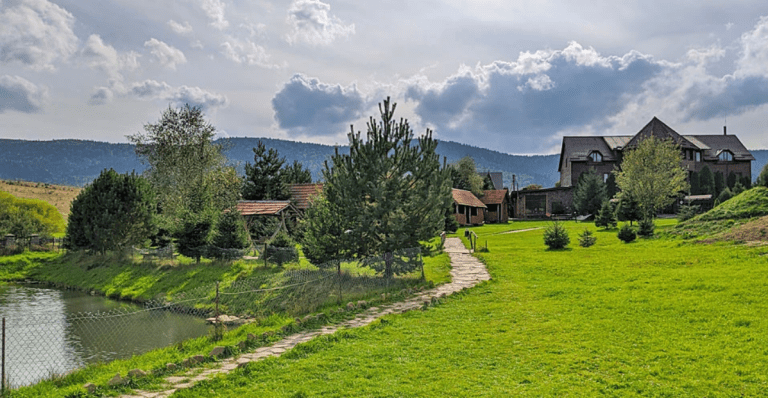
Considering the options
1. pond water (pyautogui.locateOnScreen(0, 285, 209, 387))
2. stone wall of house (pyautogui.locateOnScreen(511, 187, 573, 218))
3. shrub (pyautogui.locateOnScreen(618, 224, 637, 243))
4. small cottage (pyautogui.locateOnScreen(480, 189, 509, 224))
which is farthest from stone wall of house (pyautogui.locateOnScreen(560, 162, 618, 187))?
pond water (pyautogui.locateOnScreen(0, 285, 209, 387))

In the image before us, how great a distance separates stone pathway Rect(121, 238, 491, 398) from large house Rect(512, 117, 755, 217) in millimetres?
42256

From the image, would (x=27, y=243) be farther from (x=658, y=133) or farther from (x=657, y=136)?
(x=658, y=133)

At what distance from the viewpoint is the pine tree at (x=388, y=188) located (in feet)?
55.5

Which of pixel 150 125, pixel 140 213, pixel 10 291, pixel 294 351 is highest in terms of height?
pixel 150 125

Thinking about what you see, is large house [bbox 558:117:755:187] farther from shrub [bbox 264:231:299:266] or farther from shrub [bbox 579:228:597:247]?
shrub [bbox 264:231:299:266]

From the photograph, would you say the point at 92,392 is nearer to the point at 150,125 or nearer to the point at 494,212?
the point at 150,125

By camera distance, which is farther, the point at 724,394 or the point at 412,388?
the point at 412,388

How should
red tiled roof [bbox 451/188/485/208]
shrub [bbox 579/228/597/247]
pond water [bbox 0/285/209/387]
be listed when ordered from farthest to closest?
red tiled roof [bbox 451/188/485/208]
shrub [bbox 579/228/597/247]
pond water [bbox 0/285/209/387]

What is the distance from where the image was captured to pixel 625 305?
479 inches

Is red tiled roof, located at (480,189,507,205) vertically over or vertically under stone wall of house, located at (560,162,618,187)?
under

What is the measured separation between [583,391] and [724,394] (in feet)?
5.91

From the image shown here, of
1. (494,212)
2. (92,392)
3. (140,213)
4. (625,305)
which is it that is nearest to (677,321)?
(625,305)

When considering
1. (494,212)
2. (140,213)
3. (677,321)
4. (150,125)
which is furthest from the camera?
(494,212)

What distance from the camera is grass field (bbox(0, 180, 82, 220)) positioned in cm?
7244
